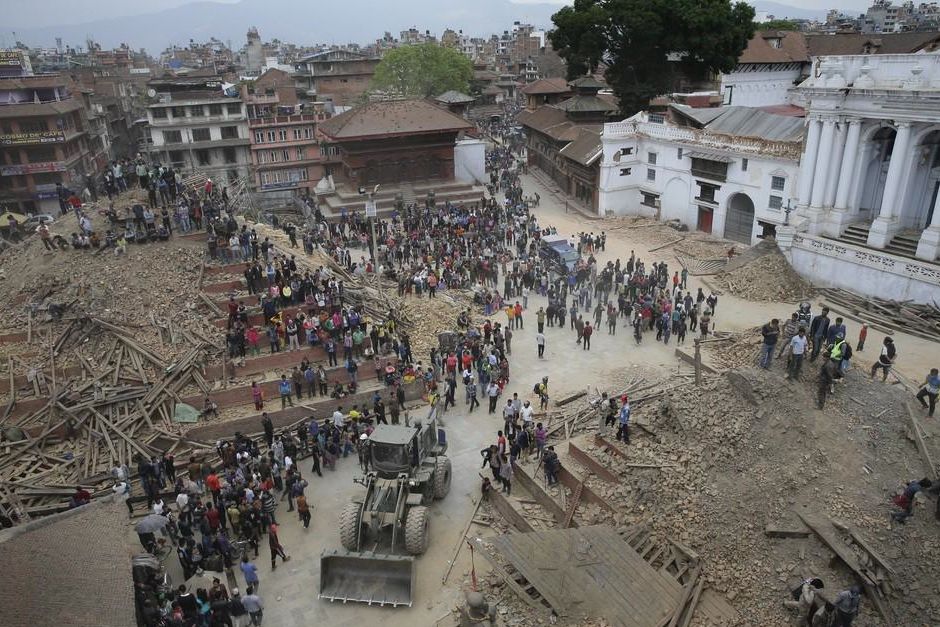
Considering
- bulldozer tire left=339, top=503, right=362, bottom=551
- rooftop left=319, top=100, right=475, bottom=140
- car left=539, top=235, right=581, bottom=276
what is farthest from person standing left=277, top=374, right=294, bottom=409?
rooftop left=319, top=100, right=475, bottom=140

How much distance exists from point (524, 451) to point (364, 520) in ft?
17.5

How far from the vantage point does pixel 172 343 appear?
73.0 feet

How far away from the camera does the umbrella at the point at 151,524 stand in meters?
15.2

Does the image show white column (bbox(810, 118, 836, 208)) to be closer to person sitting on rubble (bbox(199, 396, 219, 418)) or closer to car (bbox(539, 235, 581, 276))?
car (bbox(539, 235, 581, 276))

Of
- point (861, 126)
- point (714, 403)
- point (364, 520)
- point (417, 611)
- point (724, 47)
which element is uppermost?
point (724, 47)

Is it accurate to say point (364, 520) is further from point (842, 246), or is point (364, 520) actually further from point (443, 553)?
point (842, 246)

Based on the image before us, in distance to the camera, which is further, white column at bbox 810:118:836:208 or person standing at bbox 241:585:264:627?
white column at bbox 810:118:836:208

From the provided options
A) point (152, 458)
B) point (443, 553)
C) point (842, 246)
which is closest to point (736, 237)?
point (842, 246)

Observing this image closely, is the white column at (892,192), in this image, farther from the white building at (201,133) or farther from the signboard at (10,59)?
the signboard at (10,59)

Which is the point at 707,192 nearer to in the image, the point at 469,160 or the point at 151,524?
the point at 469,160

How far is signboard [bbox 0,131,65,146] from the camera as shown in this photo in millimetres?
46688

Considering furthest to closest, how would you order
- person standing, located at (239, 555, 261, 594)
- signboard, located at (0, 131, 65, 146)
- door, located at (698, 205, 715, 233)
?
1. signboard, located at (0, 131, 65, 146)
2. door, located at (698, 205, 715, 233)
3. person standing, located at (239, 555, 261, 594)

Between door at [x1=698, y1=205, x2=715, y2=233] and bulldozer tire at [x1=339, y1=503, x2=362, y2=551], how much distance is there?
1244 inches

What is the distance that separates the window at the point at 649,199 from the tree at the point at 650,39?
1004 cm
